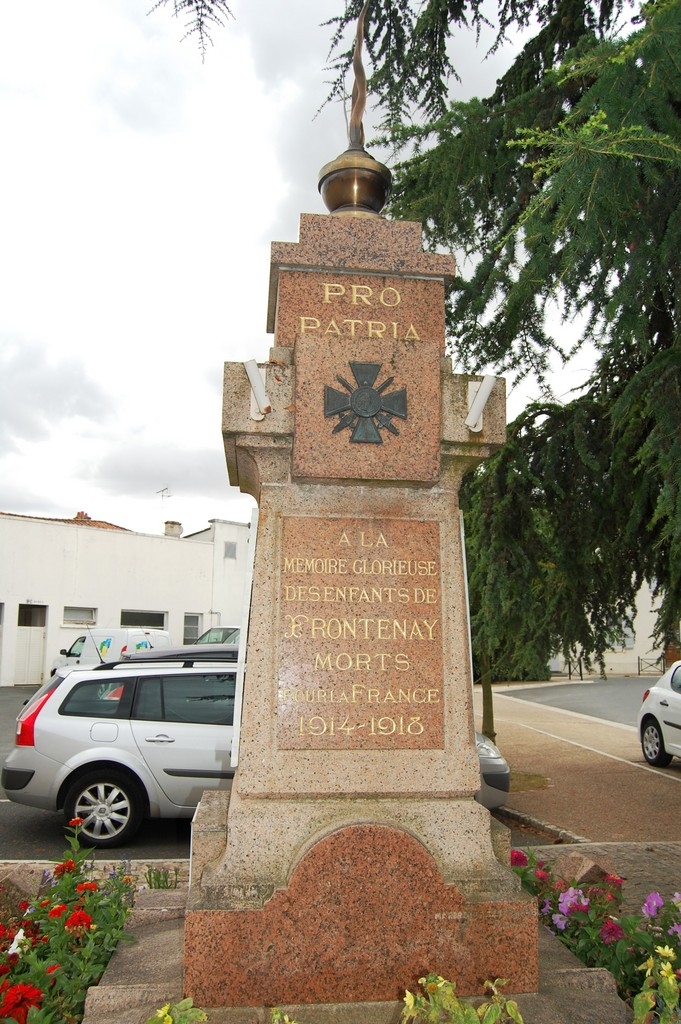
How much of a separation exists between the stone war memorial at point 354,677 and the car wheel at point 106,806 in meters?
3.96

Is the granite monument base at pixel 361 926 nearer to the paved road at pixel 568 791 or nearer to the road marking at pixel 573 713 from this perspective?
the paved road at pixel 568 791

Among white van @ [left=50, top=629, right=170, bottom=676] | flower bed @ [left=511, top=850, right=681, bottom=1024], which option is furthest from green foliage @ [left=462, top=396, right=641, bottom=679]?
white van @ [left=50, top=629, right=170, bottom=676]

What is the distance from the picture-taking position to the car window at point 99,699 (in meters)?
7.30

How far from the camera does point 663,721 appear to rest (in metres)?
11.3

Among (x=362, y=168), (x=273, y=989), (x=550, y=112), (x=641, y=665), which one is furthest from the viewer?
(x=641, y=665)

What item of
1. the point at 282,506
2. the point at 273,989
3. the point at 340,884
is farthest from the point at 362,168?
the point at 273,989

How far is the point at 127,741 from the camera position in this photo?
716 centimetres

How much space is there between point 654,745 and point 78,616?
64.5ft

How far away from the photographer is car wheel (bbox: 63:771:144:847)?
6.93 meters

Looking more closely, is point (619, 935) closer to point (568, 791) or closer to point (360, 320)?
point (360, 320)

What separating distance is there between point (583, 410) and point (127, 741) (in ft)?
16.7

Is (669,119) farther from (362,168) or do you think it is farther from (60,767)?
(60,767)

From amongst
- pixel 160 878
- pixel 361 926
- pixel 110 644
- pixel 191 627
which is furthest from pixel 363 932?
pixel 191 627

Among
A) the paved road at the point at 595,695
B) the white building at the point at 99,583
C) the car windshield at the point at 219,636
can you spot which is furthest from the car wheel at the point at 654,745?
the white building at the point at 99,583
